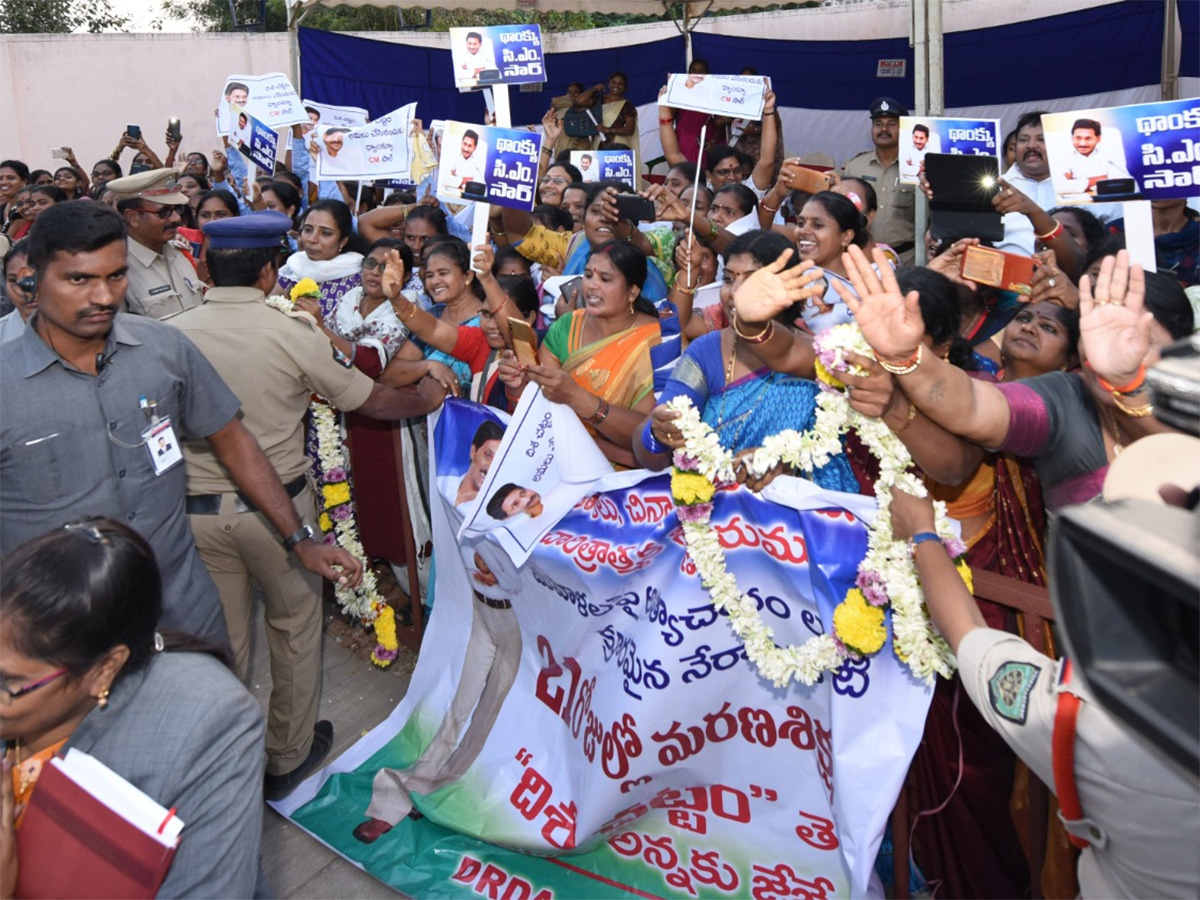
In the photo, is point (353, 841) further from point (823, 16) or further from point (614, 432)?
point (823, 16)

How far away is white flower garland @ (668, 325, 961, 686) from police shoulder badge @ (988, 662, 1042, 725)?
2.22 feet

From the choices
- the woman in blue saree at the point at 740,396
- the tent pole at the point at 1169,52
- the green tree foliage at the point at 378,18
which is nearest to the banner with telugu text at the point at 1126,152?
the woman in blue saree at the point at 740,396

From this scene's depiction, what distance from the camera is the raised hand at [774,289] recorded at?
9.04 feet

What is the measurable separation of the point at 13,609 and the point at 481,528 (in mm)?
1768

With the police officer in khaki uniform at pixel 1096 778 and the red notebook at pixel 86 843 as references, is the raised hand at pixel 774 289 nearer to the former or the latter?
the police officer in khaki uniform at pixel 1096 778

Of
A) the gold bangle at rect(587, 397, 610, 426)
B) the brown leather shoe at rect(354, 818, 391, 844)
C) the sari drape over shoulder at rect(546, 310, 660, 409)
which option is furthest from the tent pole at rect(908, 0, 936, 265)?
the brown leather shoe at rect(354, 818, 391, 844)

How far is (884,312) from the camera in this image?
2.30m

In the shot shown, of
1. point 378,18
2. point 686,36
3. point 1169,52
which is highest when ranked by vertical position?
point 378,18

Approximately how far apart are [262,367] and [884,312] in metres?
2.21

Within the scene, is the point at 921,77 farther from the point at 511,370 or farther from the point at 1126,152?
the point at 511,370

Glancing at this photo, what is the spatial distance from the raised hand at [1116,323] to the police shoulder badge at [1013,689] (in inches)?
30.8

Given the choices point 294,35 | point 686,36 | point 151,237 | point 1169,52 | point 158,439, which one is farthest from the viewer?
point 686,36

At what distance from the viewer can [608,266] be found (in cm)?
398

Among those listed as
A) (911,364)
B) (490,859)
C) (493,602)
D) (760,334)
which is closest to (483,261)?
(493,602)
